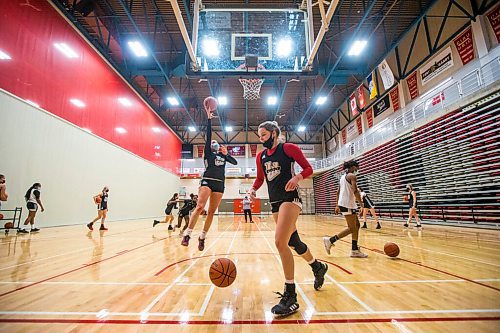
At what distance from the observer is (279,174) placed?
2584mm

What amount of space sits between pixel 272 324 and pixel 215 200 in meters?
2.70

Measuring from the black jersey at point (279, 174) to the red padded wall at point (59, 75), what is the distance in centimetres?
981

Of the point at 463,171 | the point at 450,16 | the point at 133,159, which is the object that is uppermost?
the point at 450,16

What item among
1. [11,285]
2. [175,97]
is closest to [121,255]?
[11,285]

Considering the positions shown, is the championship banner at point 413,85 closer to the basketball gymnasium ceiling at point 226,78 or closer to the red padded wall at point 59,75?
A: the basketball gymnasium ceiling at point 226,78

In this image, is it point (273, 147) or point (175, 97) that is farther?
point (175, 97)

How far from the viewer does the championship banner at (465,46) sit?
33.0ft

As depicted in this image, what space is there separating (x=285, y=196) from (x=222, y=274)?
109 cm

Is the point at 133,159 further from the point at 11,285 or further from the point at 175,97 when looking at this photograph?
the point at 11,285

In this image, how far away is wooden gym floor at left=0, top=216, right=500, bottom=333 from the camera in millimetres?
1956

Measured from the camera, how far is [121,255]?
4.85 m

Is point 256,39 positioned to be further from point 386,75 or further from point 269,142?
point 386,75

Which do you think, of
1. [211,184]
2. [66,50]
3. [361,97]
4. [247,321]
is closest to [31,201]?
[66,50]

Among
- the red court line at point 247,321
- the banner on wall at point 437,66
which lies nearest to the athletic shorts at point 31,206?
the red court line at point 247,321
